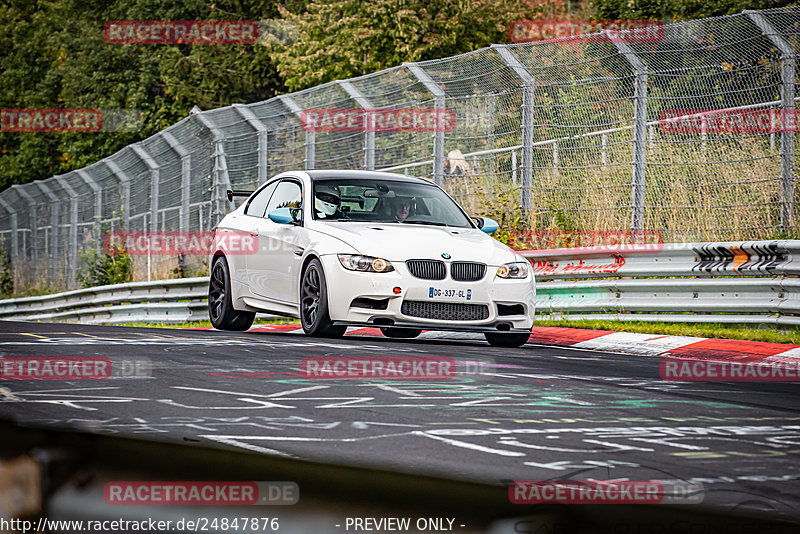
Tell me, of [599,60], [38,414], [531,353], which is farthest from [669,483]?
[599,60]

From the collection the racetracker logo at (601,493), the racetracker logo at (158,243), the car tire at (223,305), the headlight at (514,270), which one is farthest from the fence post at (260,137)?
the racetracker logo at (601,493)

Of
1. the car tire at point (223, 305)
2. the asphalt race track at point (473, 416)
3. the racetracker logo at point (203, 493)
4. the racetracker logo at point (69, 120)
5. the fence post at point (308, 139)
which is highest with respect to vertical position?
the racetracker logo at point (69, 120)

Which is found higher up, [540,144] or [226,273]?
[540,144]

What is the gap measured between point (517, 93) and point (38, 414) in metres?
10.7

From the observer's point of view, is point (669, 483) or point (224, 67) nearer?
point (669, 483)

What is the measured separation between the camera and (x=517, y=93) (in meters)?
15.5

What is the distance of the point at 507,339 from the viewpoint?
11047 mm

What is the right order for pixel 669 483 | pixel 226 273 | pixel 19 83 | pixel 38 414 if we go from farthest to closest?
pixel 19 83 < pixel 226 273 < pixel 38 414 < pixel 669 483

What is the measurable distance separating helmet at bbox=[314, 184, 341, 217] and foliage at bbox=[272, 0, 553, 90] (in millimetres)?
18356

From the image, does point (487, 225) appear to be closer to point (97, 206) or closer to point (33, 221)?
point (97, 206)

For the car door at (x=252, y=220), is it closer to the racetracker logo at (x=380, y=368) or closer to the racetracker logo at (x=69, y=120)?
the racetracker logo at (x=380, y=368)

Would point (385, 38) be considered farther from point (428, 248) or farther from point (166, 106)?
point (428, 248)

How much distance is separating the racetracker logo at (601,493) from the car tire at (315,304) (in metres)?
6.57

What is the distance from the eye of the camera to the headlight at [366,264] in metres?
10.2
